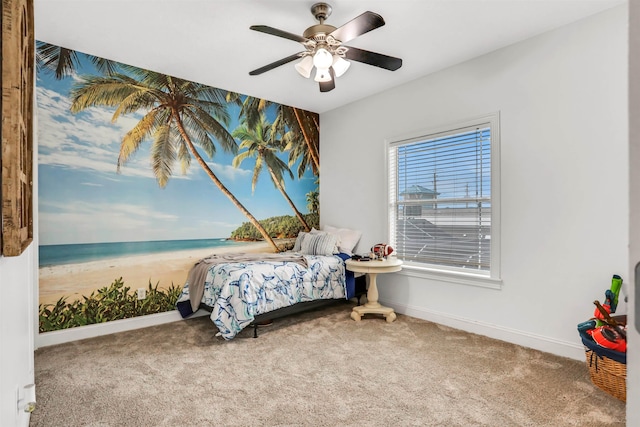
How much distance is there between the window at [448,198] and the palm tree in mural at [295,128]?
135 cm

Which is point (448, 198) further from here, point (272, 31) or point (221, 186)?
point (221, 186)

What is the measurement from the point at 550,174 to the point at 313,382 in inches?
95.6

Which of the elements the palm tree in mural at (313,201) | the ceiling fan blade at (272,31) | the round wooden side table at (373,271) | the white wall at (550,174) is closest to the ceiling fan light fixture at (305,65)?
the ceiling fan blade at (272,31)

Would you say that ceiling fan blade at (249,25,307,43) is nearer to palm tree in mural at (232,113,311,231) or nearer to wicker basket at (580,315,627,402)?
palm tree in mural at (232,113,311,231)

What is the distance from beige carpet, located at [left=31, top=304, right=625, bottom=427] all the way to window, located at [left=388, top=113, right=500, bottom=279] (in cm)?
77

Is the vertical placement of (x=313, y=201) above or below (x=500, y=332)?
above

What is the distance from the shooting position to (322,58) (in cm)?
259

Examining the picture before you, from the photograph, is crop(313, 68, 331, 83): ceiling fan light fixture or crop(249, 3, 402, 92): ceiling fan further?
crop(313, 68, 331, 83): ceiling fan light fixture

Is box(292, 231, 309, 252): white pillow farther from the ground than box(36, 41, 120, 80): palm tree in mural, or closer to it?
closer to it

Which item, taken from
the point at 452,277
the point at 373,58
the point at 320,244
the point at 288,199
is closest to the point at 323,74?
the point at 373,58

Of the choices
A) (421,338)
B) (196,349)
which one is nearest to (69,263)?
(196,349)

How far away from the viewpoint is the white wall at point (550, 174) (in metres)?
2.60

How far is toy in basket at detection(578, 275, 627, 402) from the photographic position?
81.6 inches

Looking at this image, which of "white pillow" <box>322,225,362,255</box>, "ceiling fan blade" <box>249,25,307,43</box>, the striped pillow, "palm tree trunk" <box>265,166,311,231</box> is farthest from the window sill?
"ceiling fan blade" <box>249,25,307,43</box>
